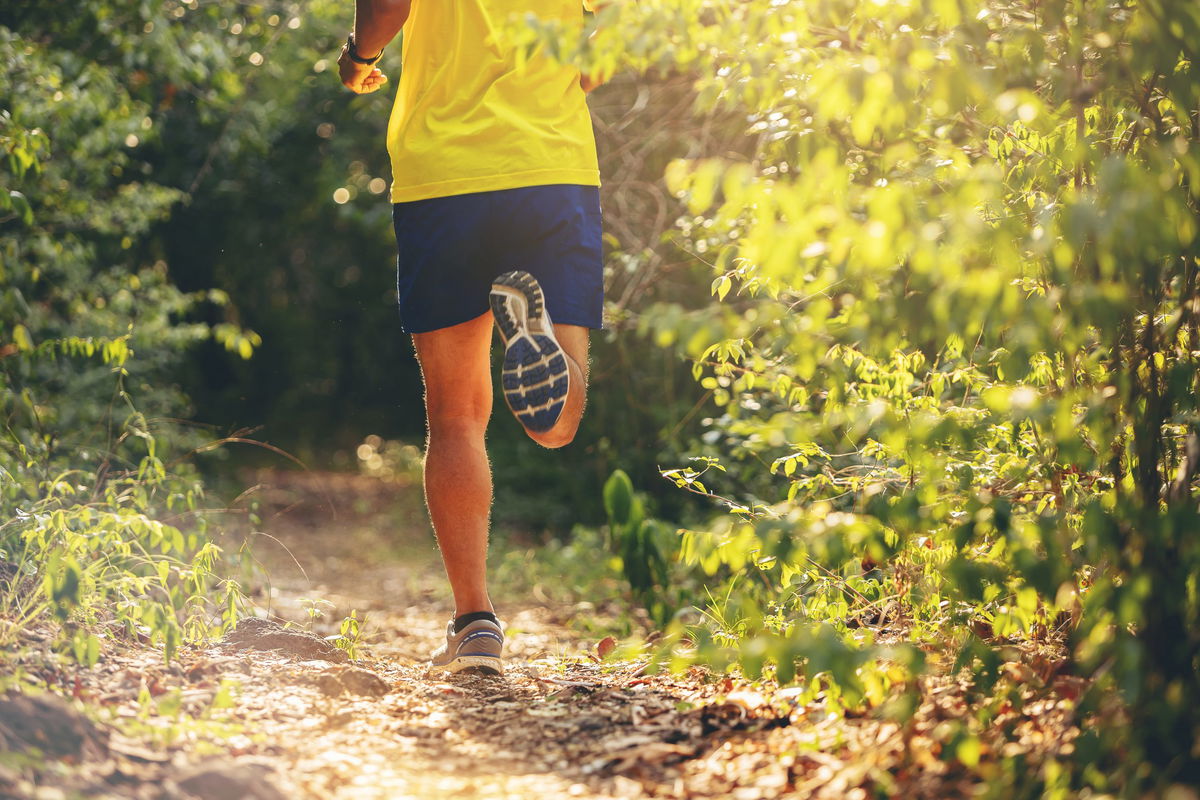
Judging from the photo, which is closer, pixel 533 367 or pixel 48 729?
pixel 48 729

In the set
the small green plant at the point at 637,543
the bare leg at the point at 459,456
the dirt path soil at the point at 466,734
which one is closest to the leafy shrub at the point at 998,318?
the dirt path soil at the point at 466,734

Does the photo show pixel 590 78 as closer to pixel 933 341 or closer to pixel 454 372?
pixel 454 372

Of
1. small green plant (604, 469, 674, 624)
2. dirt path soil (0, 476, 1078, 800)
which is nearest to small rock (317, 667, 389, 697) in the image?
dirt path soil (0, 476, 1078, 800)

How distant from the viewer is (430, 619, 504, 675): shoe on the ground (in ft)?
8.82

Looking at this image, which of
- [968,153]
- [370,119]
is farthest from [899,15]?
[370,119]

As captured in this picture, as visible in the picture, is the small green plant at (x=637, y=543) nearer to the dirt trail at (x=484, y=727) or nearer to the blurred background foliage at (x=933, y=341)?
the blurred background foliage at (x=933, y=341)

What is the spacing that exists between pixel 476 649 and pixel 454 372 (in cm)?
68

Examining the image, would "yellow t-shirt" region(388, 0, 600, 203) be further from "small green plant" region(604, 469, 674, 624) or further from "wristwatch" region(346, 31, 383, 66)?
"small green plant" region(604, 469, 674, 624)

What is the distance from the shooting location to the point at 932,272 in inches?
55.5

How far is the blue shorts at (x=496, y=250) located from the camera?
269cm

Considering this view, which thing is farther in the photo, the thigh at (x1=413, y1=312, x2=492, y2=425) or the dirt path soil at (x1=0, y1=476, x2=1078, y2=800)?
the thigh at (x1=413, y1=312, x2=492, y2=425)

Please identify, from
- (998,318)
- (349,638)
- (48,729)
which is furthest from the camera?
(349,638)

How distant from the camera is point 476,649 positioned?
8.84 ft

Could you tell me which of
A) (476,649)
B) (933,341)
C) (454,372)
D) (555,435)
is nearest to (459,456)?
(454,372)
